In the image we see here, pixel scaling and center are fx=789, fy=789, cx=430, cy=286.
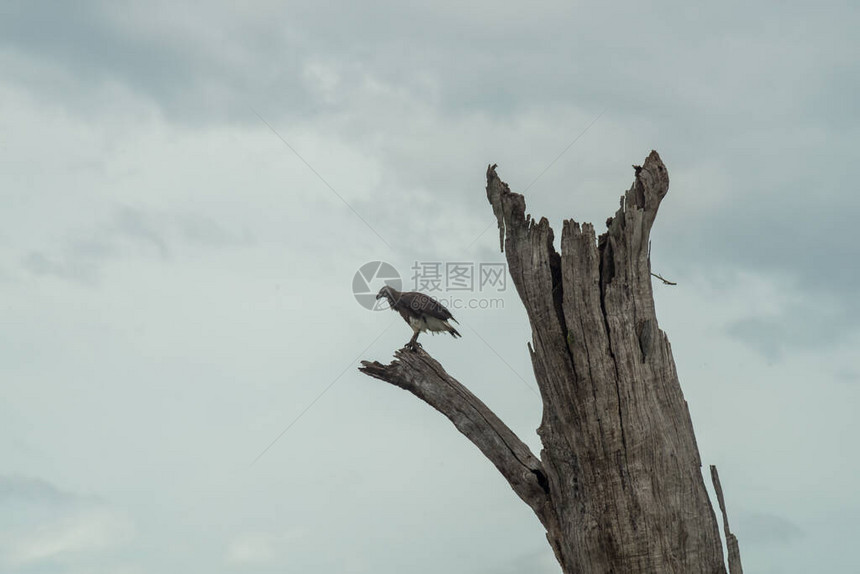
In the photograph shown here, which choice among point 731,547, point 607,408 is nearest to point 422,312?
point 607,408

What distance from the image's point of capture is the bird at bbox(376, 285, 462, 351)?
38.5 ft

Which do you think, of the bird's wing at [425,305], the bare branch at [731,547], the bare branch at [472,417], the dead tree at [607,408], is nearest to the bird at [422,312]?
the bird's wing at [425,305]

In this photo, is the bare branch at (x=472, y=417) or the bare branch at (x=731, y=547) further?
the bare branch at (x=472, y=417)

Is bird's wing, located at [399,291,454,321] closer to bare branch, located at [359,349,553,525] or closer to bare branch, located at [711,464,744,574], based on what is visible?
bare branch, located at [359,349,553,525]

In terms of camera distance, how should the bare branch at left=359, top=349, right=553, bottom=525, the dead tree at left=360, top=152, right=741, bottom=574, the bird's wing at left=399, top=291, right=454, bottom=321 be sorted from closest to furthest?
the dead tree at left=360, top=152, right=741, bottom=574, the bare branch at left=359, top=349, right=553, bottom=525, the bird's wing at left=399, top=291, right=454, bottom=321

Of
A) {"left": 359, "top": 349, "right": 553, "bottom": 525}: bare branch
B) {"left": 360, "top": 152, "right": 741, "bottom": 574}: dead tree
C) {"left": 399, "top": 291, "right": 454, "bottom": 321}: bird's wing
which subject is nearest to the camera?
{"left": 360, "top": 152, "right": 741, "bottom": 574}: dead tree

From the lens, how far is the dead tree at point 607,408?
7.42 meters

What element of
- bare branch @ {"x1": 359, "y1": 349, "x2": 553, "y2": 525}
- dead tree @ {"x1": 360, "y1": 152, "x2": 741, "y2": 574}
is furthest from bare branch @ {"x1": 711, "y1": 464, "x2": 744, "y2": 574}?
bare branch @ {"x1": 359, "y1": 349, "x2": 553, "y2": 525}

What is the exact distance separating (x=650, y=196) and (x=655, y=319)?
1244 mm

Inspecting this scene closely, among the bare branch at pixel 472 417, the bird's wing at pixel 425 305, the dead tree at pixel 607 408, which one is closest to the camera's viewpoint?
the dead tree at pixel 607 408

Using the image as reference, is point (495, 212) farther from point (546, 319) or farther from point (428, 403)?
point (428, 403)

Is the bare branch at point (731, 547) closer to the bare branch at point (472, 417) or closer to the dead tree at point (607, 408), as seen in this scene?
the dead tree at point (607, 408)

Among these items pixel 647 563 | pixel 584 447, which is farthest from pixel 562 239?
pixel 647 563

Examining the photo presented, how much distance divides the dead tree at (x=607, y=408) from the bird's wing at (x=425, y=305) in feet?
12.1
